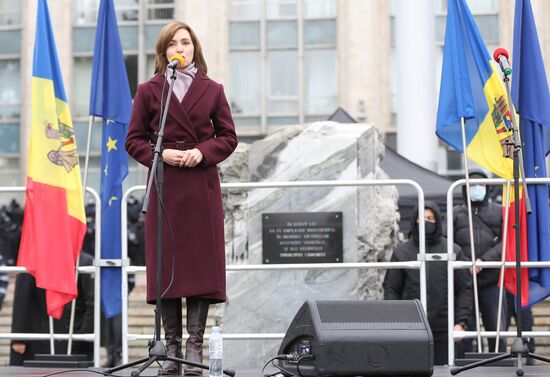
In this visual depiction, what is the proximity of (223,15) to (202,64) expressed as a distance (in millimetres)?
28534

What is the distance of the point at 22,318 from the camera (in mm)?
10547

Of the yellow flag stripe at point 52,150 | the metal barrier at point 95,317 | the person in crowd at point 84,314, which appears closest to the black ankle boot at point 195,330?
the metal barrier at point 95,317

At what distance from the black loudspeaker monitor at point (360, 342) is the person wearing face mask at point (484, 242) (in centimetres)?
362

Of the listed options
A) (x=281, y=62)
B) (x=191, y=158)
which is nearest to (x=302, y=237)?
(x=191, y=158)

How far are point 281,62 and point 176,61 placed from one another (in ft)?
93.8

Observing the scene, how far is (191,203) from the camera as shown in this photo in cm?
703

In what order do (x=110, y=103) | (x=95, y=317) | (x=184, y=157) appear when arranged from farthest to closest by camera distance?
1. (x=110, y=103)
2. (x=95, y=317)
3. (x=184, y=157)

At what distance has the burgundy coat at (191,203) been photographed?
6984 millimetres

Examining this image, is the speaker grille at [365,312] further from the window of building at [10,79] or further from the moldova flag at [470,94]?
the window of building at [10,79]

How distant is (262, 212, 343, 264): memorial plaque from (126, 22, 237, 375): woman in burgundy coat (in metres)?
2.68

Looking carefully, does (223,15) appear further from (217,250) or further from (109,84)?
(217,250)

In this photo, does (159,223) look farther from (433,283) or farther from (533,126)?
(433,283)

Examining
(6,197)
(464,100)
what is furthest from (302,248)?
(6,197)

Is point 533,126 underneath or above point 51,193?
above
